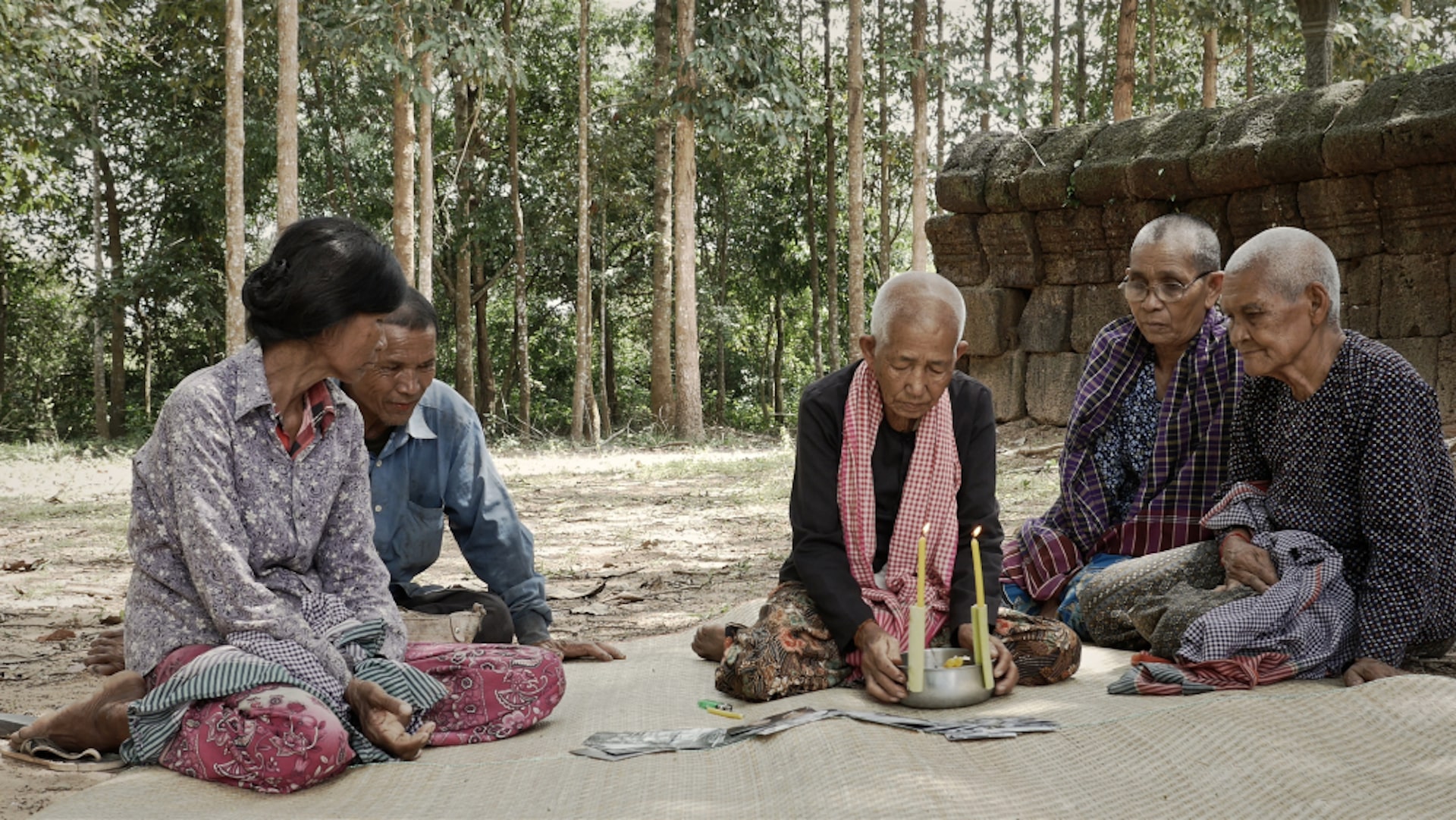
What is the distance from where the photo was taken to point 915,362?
3.15m

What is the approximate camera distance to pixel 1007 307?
11.4m

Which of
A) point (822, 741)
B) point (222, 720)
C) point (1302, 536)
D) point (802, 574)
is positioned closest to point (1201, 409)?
point (1302, 536)

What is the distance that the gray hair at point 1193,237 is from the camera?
3875 millimetres

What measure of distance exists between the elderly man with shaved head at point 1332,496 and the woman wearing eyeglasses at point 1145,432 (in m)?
0.46

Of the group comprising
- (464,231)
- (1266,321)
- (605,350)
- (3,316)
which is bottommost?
(1266,321)

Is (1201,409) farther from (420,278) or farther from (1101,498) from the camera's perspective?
(420,278)

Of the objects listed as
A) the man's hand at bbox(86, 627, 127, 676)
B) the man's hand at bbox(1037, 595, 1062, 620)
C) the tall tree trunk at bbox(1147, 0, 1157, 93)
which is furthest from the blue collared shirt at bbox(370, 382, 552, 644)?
the tall tree trunk at bbox(1147, 0, 1157, 93)

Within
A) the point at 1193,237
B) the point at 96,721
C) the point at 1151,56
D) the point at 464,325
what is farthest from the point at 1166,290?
the point at 1151,56

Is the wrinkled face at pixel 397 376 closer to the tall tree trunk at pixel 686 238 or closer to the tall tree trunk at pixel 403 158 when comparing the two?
the tall tree trunk at pixel 403 158

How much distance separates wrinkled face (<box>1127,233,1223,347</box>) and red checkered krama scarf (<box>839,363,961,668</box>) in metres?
1.01

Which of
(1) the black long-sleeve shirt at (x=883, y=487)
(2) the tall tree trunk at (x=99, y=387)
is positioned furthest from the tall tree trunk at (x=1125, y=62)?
(2) the tall tree trunk at (x=99, y=387)

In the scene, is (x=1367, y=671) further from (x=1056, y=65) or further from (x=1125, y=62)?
(x=1056, y=65)

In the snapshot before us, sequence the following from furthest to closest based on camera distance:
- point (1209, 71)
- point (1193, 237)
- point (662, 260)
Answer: point (662, 260), point (1209, 71), point (1193, 237)

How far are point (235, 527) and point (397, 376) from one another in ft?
2.72
